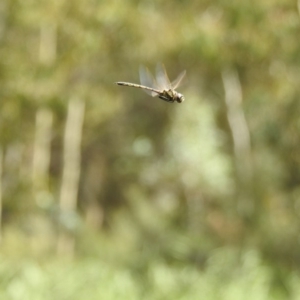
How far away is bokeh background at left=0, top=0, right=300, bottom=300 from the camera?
2832 millimetres

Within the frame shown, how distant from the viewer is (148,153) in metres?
3.16

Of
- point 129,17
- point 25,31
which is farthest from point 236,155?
point 25,31

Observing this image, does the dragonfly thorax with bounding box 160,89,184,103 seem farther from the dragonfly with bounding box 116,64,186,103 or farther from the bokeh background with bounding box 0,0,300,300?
the bokeh background with bounding box 0,0,300,300

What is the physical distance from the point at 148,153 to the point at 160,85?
2265mm

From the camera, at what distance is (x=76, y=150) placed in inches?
155

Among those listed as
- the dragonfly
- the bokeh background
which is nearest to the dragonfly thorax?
the dragonfly

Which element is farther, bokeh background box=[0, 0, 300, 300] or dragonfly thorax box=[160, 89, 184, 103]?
bokeh background box=[0, 0, 300, 300]

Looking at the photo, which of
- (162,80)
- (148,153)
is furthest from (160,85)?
(148,153)

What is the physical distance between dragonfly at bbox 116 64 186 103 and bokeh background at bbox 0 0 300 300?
1.32 metres

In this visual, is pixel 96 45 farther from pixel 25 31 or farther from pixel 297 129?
pixel 297 129

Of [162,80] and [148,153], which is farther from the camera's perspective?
[148,153]

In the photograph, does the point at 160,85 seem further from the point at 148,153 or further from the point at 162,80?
the point at 148,153

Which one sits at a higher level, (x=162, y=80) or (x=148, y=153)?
(x=148, y=153)

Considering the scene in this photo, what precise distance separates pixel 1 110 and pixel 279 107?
186cm
